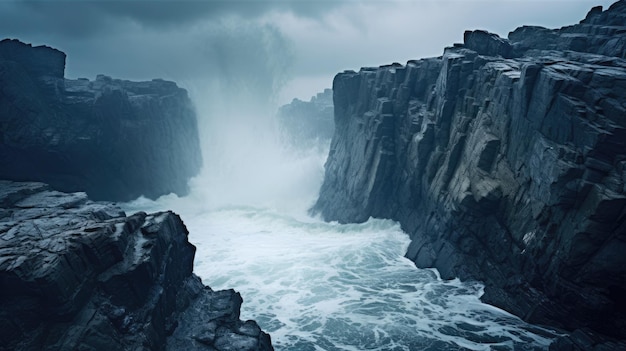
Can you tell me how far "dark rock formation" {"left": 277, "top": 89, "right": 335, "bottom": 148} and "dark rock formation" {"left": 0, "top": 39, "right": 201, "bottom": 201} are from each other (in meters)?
39.4

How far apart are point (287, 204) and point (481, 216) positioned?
3784 centimetres

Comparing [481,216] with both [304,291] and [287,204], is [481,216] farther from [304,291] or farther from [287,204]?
[287,204]

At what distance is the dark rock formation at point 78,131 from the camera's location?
4238 cm

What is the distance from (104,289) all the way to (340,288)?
18.4 meters

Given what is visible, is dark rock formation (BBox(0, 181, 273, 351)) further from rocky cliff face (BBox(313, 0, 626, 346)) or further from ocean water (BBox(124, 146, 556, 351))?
rocky cliff face (BBox(313, 0, 626, 346))

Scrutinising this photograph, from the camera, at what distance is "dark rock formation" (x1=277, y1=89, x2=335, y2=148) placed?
9412cm

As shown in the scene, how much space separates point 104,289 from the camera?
1462 centimetres

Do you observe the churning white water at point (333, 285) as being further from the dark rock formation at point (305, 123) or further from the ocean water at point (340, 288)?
the dark rock formation at point (305, 123)

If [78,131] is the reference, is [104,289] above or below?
below

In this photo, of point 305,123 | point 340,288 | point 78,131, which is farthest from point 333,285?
point 305,123

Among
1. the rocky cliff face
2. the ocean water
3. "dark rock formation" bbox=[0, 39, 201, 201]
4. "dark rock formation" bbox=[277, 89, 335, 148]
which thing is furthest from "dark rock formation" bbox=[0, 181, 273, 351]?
"dark rock formation" bbox=[277, 89, 335, 148]

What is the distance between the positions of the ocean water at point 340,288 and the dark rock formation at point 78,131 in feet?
20.8

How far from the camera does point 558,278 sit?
19.4 m

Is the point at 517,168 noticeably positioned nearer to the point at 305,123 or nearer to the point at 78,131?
the point at 78,131
